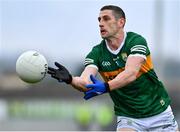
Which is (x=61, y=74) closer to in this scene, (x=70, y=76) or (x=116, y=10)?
(x=70, y=76)

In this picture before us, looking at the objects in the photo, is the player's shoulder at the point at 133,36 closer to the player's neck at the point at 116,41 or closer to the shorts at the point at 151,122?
the player's neck at the point at 116,41

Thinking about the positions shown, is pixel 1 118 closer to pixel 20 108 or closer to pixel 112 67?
pixel 20 108

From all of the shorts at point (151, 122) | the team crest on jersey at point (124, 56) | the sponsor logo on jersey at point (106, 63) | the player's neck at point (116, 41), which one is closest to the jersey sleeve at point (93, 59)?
the sponsor logo on jersey at point (106, 63)

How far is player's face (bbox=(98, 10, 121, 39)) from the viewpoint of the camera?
36.2ft

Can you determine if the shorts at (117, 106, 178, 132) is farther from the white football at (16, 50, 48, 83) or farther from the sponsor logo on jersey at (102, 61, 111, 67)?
the white football at (16, 50, 48, 83)

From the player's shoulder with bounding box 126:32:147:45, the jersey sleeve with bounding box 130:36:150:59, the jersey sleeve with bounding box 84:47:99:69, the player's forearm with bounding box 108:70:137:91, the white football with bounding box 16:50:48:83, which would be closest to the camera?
the player's forearm with bounding box 108:70:137:91

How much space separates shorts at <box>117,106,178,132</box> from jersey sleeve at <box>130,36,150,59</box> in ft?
3.17

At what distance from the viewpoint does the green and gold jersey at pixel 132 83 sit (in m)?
11.1

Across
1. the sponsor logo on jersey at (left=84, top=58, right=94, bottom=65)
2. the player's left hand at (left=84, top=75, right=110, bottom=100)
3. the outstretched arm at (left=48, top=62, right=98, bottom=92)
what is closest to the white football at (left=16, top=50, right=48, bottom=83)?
the outstretched arm at (left=48, top=62, right=98, bottom=92)

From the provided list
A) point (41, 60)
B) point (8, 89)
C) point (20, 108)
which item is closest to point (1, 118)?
point (20, 108)

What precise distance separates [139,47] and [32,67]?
1555 millimetres

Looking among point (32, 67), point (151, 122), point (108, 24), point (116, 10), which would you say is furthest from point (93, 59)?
point (151, 122)

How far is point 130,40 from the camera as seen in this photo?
1109cm

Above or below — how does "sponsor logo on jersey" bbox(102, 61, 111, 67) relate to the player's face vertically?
below
